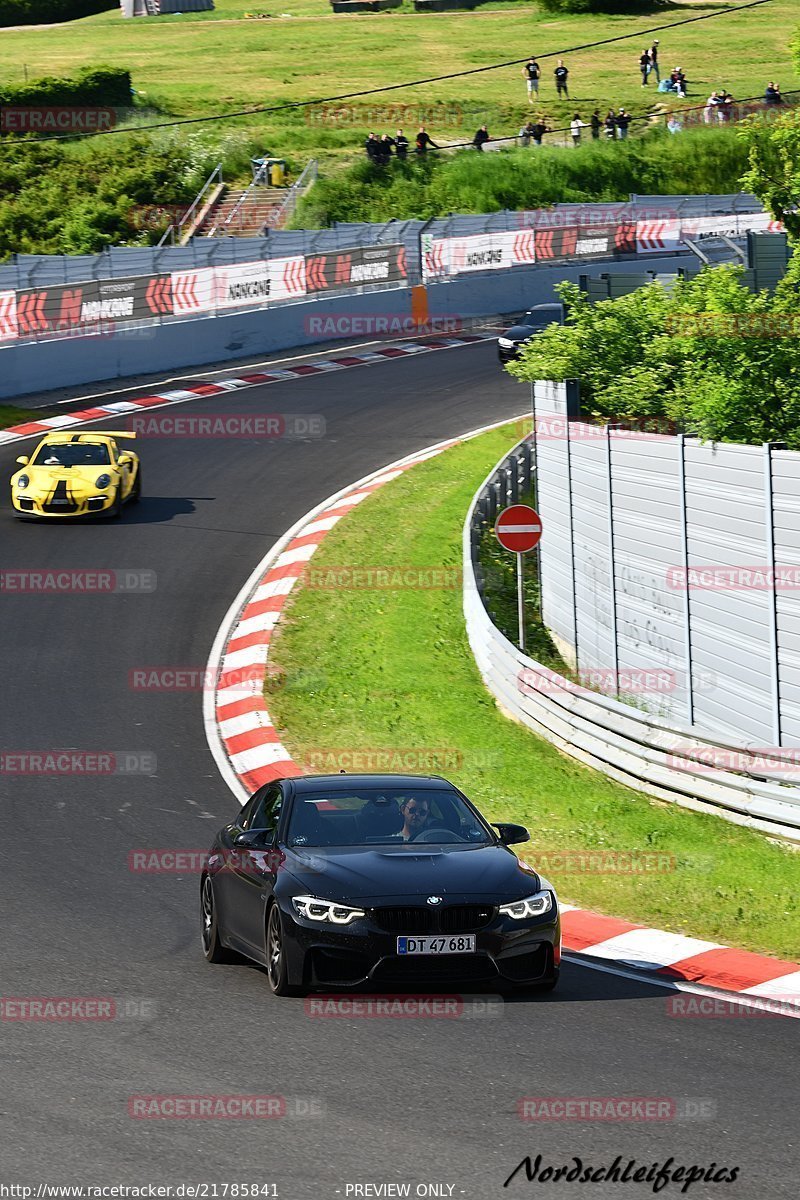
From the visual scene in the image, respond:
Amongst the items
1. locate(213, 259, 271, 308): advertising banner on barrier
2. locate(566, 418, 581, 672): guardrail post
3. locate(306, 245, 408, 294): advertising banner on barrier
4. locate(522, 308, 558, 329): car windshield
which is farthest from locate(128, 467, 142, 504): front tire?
locate(306, 245, 408, 294): advertising banner on barrier

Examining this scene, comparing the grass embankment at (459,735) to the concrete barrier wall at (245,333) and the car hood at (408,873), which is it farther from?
the concrete barrier wall at (245,333)

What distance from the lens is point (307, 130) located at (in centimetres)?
7388

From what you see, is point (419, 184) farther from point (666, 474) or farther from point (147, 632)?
point (666, 474)

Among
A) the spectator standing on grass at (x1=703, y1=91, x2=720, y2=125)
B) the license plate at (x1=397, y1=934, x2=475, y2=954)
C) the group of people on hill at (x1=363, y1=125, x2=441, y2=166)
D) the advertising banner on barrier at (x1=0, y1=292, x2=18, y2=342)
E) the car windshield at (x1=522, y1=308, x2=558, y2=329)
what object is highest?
the spectator standing on grass at (x1=703, y1=91, x2=720, y2=125)

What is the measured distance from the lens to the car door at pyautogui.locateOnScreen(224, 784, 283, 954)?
10.1 m

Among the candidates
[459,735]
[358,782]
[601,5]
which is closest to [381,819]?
[358,782]

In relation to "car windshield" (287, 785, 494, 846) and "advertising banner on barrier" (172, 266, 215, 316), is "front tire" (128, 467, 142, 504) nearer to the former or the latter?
"advertising banner on barrier" (172, 266, 215, 316)

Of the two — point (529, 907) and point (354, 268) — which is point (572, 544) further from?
point (354, 268)

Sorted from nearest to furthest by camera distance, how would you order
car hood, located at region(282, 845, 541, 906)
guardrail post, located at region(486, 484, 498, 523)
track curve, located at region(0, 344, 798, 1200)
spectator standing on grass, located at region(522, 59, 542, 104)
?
track curve, located at region(0, 344, 798, 1200) < car hood, located at region(282, 845, 541, 906) < guardrail post, located at region(486, 484, 498, 523) < spectator standing on grass, located at region(522, 59, 542, 104)

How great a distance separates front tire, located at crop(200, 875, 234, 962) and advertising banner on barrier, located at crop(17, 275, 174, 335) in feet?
82.3

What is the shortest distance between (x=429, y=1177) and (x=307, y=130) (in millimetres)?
70486

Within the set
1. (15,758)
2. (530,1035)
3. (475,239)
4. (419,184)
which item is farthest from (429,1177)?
(419,184)

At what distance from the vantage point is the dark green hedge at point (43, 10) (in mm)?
116500

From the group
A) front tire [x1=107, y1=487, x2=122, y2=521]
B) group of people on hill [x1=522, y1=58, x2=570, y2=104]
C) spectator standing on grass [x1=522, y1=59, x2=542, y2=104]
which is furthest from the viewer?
group of people on hill [x1=522, y1=58, x2=570, y2=104]
